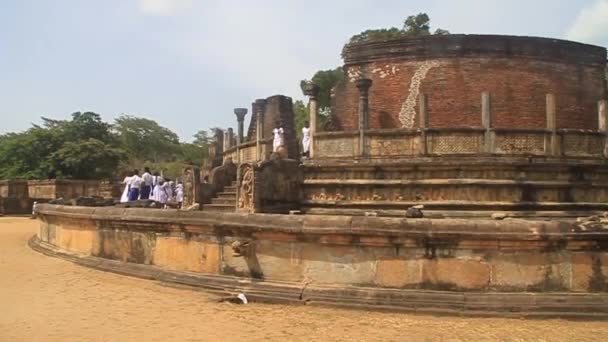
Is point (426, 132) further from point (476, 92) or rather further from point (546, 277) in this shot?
point (546, 277)

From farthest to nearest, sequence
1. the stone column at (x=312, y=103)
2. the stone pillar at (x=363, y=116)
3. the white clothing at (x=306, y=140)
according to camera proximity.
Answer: the white clothing at (x=306, y=140), the stone column at (x=312, y=103), the stone pillar at (x=363, y=116)

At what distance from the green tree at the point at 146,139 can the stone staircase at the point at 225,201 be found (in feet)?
141

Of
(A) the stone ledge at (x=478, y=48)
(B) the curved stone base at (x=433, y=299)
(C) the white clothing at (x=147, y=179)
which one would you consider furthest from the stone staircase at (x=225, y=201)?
(B) the curved stone base at (x=433, y=299)

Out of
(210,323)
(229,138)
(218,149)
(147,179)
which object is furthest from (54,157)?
(210,323)

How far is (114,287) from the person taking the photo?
618 centimetres

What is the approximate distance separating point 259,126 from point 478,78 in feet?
19.2

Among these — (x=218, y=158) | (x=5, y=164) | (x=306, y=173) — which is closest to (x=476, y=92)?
(x=306, y=173)

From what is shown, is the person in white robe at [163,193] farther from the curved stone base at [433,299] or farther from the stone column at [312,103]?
the curved stone base at [433,299]

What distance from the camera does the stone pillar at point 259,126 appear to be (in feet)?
47.1

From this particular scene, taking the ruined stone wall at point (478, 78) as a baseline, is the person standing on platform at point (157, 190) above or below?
below

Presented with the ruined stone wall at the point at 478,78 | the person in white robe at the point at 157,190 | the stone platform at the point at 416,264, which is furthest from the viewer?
the ruined stone wall at the point at 478,78

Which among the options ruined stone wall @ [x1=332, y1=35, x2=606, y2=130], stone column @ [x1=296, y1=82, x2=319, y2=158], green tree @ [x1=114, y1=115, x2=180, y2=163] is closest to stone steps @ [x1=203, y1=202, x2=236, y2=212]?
stone column @ [x1=296, y1=82, x2=319, y2=158]

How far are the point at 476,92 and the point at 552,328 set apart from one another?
1217 cm

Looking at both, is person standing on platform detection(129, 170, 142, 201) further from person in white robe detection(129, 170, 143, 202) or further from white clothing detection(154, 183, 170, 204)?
white clothing detection(154, 183, 170, 204)
